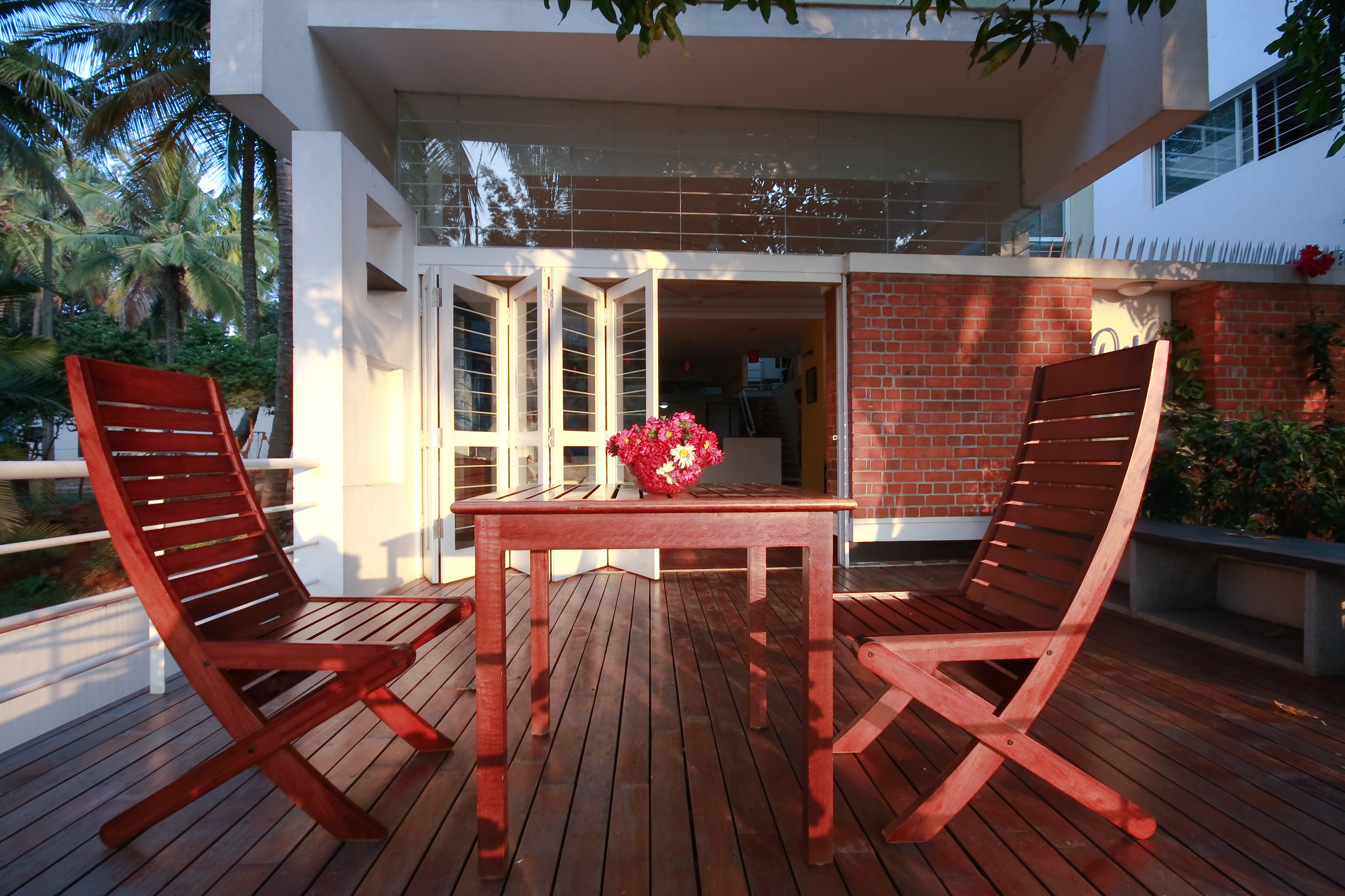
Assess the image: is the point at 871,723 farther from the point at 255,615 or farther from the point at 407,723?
the point at 255,615

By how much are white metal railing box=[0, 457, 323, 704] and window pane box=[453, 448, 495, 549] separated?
2000 mm

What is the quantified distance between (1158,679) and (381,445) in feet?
14.4

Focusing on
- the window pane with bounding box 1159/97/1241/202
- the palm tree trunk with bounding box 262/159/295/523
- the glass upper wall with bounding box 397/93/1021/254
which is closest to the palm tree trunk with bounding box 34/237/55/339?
the palm tree trunk with bounding box 262/159/295/523

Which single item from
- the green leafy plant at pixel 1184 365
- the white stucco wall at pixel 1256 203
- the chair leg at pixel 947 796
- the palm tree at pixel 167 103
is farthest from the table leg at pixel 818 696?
the white stucco wall at pixel 1256 203

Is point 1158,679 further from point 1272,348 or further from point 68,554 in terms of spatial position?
point 68,554

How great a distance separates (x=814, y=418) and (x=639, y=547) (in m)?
7.46

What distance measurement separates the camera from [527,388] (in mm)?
5203

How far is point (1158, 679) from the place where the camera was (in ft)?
9.14

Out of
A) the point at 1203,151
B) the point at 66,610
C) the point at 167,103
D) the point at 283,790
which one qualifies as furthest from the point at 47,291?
the point at 1203,151

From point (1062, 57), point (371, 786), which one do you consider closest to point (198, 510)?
point (371, 786)

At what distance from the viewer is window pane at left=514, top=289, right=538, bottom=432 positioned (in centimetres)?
515

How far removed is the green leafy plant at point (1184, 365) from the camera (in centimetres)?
568

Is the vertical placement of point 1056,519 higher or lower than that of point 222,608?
higher

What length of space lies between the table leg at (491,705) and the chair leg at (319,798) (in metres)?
0.29
